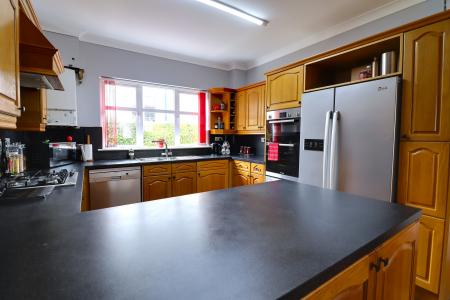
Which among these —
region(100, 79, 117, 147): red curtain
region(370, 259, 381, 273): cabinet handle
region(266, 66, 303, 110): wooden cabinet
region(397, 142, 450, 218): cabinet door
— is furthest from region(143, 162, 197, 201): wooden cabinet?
region(370, 259, 381, 273): cabinet handle

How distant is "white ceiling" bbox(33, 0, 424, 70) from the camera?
2.31m

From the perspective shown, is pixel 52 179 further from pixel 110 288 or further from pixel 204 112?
pixel 204 112

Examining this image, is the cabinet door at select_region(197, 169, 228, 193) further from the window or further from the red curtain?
the red curtain

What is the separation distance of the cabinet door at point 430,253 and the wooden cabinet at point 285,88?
1.64 metres

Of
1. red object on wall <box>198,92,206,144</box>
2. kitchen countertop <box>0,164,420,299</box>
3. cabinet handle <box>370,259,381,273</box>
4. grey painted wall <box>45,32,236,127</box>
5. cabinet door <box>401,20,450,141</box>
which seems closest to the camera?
kitchen countertop <box>0,164,420,299</box>

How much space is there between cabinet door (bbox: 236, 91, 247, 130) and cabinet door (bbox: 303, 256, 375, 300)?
128 inches

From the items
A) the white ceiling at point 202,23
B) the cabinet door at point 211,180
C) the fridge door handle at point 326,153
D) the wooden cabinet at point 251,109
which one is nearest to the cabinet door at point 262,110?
the wooden cabinet at point 251,109

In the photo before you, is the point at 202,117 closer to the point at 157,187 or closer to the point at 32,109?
Result: the point at 157,187

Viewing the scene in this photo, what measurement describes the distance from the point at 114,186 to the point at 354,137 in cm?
277

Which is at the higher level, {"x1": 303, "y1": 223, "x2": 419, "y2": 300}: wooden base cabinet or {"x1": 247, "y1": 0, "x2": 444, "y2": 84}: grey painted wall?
{"x1": 247, "y1": 0, "x2": 444, "y2": 84}: grey painted wall

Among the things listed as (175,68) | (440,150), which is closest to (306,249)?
(440,150)

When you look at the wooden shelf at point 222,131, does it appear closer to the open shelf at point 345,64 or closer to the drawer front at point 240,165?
the drawer front at point 240,165

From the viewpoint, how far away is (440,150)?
1588mm

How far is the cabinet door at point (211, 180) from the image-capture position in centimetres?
350
